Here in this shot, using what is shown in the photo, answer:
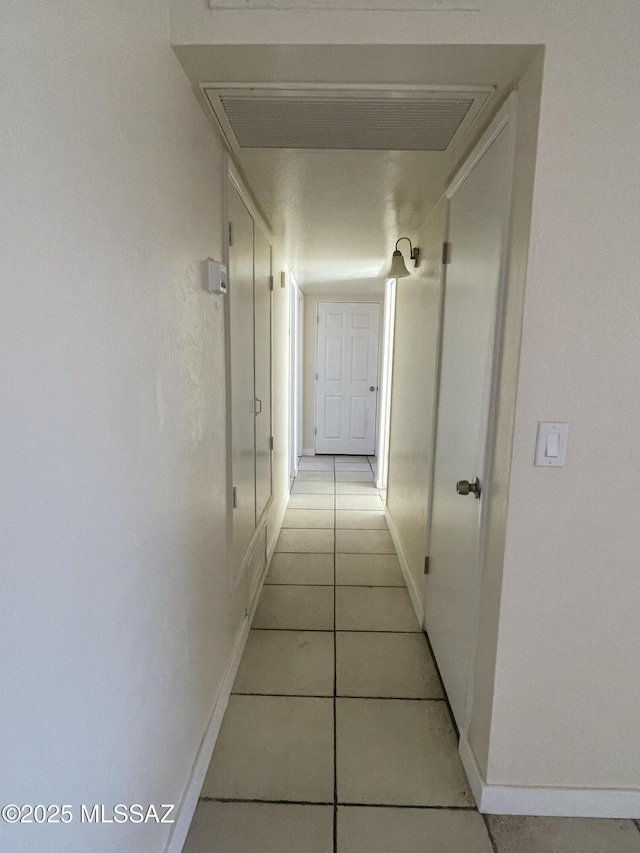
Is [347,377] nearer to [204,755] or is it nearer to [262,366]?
[262,366]

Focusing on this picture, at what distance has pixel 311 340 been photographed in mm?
5770

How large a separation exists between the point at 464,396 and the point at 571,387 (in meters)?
0.50

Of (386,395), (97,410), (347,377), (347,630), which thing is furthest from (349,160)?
(347,377)

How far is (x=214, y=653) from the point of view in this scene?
162 cm

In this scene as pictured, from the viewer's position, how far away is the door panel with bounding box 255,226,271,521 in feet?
7.91

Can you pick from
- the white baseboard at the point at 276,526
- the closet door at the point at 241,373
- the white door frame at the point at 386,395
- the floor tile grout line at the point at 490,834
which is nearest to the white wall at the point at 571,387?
the floor tile grout line at the point at 490,834

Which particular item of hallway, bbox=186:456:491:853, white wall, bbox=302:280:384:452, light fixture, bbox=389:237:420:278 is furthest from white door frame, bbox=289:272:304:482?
hallway, bbox=186:456:491:853

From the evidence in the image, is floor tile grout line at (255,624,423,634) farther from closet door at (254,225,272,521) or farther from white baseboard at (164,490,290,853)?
closet door at (254,225,272,521)

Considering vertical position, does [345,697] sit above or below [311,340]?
below

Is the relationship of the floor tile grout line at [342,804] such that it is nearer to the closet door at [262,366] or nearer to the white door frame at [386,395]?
the closet door at [262,366]

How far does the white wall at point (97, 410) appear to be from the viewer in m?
0.60

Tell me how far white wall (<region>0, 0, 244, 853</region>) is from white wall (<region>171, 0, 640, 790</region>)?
0.40 metres

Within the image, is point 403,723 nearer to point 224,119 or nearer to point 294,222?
point 224,119

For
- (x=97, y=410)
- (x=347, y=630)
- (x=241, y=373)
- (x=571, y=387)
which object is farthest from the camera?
(x=347, y=630)
